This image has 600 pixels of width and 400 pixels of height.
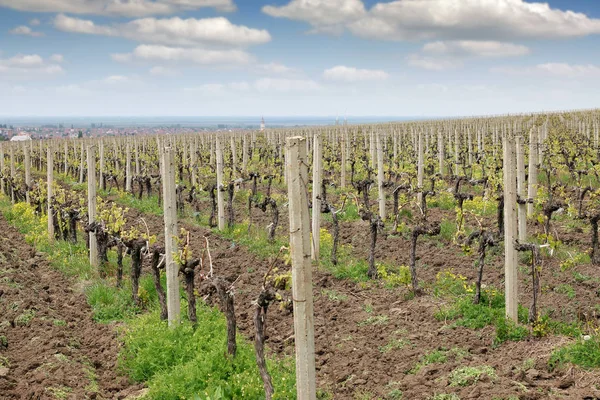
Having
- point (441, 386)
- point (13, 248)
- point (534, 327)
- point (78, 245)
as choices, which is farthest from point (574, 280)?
point (13, 248)

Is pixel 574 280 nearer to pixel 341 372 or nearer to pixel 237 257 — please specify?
pixel 341 372

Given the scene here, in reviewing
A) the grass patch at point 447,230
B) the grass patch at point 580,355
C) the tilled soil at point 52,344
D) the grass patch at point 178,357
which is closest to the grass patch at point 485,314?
the grass patch at point 580,355

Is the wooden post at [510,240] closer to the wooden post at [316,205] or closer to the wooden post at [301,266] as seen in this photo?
the wooden post at [301,266]

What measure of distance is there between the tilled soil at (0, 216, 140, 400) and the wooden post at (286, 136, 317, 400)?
3.03 metres

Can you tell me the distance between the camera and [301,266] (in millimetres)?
5305

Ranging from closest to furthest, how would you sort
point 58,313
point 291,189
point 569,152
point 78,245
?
point 291,189 < point 58,313 < point 78,245 < point 569,152

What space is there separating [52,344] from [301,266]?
192 inches

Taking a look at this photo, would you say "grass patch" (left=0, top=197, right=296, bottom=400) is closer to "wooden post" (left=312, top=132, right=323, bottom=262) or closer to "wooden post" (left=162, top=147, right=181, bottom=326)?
A: "wooden post" (left=162, top=147, right=181, bottom=326)

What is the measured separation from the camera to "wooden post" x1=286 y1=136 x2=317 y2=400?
207 inches

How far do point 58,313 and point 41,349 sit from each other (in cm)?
187

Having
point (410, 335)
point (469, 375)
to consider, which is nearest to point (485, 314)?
point (410, 335)

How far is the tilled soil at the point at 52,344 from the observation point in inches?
277

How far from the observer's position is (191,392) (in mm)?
6703

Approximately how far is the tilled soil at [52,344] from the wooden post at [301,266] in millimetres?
3030
